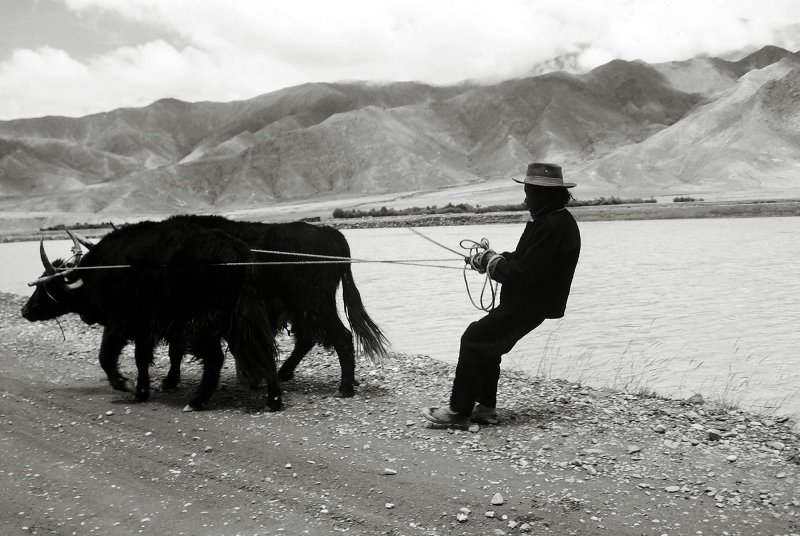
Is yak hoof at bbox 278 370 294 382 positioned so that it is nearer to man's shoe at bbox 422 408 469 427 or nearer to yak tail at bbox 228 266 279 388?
yak tail at bbox 228 266 279 388

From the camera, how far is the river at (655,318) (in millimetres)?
8172

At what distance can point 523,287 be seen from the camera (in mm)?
5074

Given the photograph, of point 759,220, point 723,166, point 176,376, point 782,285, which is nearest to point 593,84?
point 723,166

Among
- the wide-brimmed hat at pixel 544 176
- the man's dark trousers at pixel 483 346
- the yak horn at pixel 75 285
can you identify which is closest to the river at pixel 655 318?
the man's dark trousers at pixel 483 346

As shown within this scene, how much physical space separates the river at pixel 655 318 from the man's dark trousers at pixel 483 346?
676 mm

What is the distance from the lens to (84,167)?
172 metres

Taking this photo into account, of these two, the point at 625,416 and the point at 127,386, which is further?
the point at 127,386

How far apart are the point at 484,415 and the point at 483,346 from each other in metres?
0.53

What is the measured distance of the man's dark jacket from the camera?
491 cm

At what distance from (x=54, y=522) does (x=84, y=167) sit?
182m

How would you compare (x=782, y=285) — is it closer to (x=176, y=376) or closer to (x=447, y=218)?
(x=176, y=376)

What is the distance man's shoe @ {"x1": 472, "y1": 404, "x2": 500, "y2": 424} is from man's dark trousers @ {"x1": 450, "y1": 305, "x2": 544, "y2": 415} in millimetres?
119

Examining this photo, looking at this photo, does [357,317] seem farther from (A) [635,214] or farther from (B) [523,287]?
(A) [635,214]

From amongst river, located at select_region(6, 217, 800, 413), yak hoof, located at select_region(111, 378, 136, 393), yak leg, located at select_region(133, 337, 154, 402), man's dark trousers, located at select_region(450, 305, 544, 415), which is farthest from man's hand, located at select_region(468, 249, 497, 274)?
yak hoof, located at select_region(111, 378, 136, 393)
